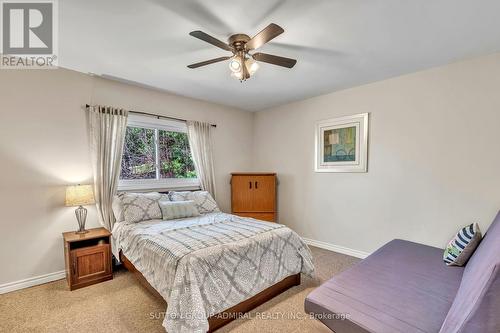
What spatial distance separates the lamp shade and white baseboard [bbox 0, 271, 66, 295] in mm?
892

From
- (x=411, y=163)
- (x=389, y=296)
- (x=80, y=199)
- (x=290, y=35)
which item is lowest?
(x=389, y=296)

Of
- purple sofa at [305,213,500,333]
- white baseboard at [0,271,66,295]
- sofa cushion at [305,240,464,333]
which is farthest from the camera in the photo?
white baseboard at [0,271,66,295]

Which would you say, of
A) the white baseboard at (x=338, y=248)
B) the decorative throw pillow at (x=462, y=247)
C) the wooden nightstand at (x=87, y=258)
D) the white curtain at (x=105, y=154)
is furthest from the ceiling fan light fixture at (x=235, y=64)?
the white baseboard at (x=338, y=248)

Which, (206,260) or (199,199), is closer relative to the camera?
(206,260)

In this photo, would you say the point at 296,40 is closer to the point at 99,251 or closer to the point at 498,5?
the point at 498,5

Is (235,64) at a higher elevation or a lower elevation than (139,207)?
higher

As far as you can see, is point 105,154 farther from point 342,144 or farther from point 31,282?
point 342,144

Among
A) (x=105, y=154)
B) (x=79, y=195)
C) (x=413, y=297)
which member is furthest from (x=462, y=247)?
(x=105, y=154)

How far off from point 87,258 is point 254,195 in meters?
2.44

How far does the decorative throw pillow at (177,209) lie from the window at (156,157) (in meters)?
0.58

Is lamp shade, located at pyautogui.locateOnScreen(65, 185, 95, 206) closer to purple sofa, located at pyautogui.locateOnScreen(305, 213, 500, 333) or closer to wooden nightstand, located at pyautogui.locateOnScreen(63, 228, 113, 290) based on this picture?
wooden nightstand, located at pyautogui.locateOnScreen(63, 228, 113, 290)

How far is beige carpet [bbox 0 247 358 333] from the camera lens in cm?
187

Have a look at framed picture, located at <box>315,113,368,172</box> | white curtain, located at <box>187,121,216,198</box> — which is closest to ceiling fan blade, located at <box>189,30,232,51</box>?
white curtain, located at <box>187,121,216,198</box>

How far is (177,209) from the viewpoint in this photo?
3.01 m
